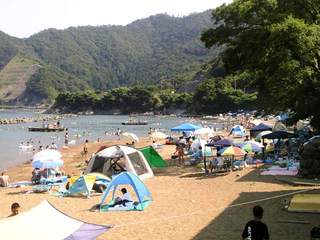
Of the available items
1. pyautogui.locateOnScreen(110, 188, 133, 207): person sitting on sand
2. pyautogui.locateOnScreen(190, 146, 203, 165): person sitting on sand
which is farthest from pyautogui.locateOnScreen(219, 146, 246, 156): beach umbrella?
pyautogui.locateOnScreen(110, 188, 133, 207): person sitting on sand

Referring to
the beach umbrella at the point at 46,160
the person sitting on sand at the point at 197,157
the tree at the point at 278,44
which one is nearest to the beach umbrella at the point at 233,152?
the tree at the point at 278,44

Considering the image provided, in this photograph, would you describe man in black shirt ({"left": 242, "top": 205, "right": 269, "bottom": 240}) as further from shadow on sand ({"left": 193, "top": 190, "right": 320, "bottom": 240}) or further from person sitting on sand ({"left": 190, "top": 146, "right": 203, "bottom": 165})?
person sitting on sand ({"left": 190, "top": 146, "right": 203, "bottom": 165})

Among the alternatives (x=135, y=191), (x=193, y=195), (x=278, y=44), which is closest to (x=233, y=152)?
(x=193, y=195)

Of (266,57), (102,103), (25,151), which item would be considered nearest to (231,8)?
(266,57)

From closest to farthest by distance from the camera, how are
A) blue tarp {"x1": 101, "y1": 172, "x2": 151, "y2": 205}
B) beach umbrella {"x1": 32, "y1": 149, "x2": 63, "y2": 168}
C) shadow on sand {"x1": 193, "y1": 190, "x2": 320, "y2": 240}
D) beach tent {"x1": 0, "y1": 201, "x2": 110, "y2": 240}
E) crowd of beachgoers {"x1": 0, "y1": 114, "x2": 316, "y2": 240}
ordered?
beach tent {"x1": 0, "y1": 201, "x2": 110, "y2": 240}
shadow on sand {"x1": 193, "y1": 190, "x2": 320, "y2": 240}
crowd of beachgoers {"x1": 0, "y1": 114, "x2": 316, "y2": 240}
blue tarp {"x1": 101, "y1": 172, "x2": 151, "y2": 205}
beach umbrella {"x1": 32, "y1": 149, "x2": 63, "y2": 168}

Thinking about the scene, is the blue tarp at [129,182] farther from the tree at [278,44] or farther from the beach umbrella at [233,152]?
the tree at [278,44]

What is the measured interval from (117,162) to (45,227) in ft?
48.8

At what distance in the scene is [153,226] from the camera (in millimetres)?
14227

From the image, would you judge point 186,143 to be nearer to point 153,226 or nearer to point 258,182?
point 258,182

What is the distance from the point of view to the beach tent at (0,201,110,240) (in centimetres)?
826

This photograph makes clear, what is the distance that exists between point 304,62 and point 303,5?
2.83m

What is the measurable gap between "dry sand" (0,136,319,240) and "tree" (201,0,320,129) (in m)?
4.19

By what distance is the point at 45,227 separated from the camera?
8.72 m

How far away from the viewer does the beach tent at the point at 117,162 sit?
23.4 m
